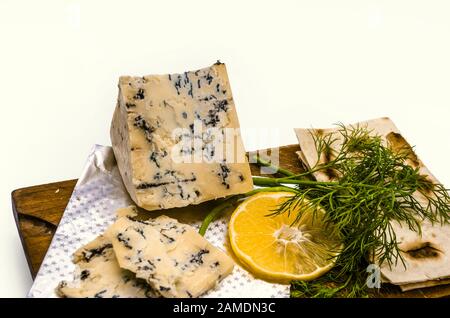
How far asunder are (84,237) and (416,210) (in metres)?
1.87

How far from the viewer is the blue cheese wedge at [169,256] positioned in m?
3.98

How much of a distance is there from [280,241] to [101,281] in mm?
981

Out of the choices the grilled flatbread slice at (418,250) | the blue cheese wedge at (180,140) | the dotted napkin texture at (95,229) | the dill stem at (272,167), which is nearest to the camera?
the dotted napkin texture at (95,229)

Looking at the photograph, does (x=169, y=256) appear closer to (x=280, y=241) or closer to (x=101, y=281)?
(x=101, y=281)

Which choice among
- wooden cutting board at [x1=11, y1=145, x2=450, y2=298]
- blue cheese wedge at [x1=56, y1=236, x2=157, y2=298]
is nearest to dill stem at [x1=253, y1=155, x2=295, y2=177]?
wooden cutting board at [x1=11, y1=145, x2=450, y2=298]

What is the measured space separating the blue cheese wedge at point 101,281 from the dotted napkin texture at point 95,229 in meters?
0.07

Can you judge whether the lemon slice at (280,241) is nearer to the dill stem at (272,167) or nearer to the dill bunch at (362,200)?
the dill bunch at (362,200)

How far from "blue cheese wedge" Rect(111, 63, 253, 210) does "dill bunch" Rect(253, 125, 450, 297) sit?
343 mm

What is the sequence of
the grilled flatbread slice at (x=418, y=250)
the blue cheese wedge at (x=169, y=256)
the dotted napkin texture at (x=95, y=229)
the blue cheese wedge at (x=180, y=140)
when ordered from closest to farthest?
the blue cheese wedge at (x=169, y=256), the dotted napkin texture at (x=95, y=229), the grilled flatbread slice at (x=418, y=250), the blue cheese wedge at (x=180, y=140)

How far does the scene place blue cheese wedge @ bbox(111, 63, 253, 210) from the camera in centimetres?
445

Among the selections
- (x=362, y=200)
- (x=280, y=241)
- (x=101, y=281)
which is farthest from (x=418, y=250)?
(x=101, y=281)

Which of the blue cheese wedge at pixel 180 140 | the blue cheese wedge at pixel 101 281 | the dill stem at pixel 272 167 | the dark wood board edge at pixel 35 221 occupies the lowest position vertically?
the blue cheese wedge at pixel 101 281

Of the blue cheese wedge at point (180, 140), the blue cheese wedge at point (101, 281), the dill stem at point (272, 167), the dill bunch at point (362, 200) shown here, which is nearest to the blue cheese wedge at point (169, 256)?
the blue cheese wedge at point (101, 281)
